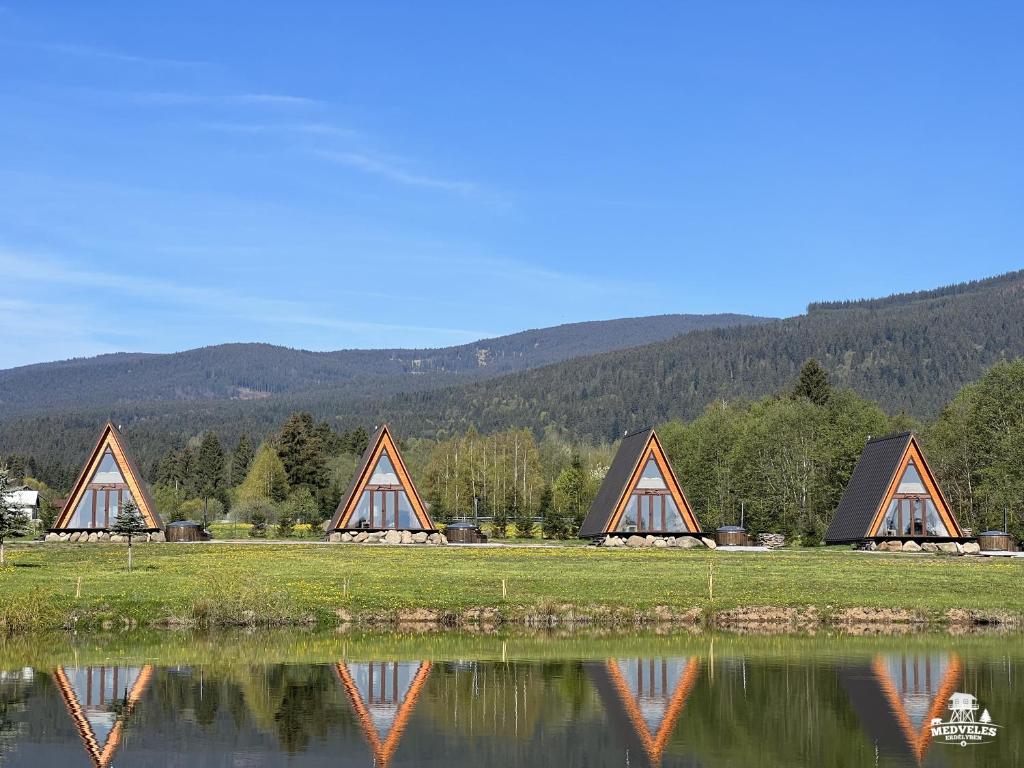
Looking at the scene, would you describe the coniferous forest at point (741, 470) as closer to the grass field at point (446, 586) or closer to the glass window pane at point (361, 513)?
the glass window pane at point (361, 513)

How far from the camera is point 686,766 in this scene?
21.4 m

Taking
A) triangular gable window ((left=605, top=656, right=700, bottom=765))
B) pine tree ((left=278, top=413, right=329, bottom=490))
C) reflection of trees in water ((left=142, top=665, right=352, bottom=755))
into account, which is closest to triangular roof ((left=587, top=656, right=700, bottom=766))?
triangular gable window ((left=605, top=656, right=700, bottom=765))

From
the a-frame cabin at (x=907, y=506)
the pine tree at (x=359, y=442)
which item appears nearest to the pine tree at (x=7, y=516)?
the a-frame cabin at (x=907, y=506)

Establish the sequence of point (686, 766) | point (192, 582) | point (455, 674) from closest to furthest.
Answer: point (686, 766), point (455, 674), point (192, 582)

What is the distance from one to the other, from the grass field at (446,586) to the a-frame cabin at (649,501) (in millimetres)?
12397

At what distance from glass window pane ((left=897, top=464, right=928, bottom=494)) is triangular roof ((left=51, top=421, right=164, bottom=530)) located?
36.5 metres

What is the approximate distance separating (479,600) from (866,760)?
1833 cm

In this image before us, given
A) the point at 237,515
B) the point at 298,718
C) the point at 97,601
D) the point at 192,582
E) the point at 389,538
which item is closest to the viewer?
the point at 298,718

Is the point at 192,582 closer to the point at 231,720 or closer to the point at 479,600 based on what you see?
the point at 479,600

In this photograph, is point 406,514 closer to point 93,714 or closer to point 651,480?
point 651,480

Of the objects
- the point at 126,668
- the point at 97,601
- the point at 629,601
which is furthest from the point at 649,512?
the point at 126,668

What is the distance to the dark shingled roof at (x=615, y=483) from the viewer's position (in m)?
67.4

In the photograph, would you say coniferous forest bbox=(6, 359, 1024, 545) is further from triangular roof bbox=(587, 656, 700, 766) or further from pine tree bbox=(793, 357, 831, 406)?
triangular roof bbox=(587, 656, 700, 766)

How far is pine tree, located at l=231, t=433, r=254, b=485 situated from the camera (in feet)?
A: 508
